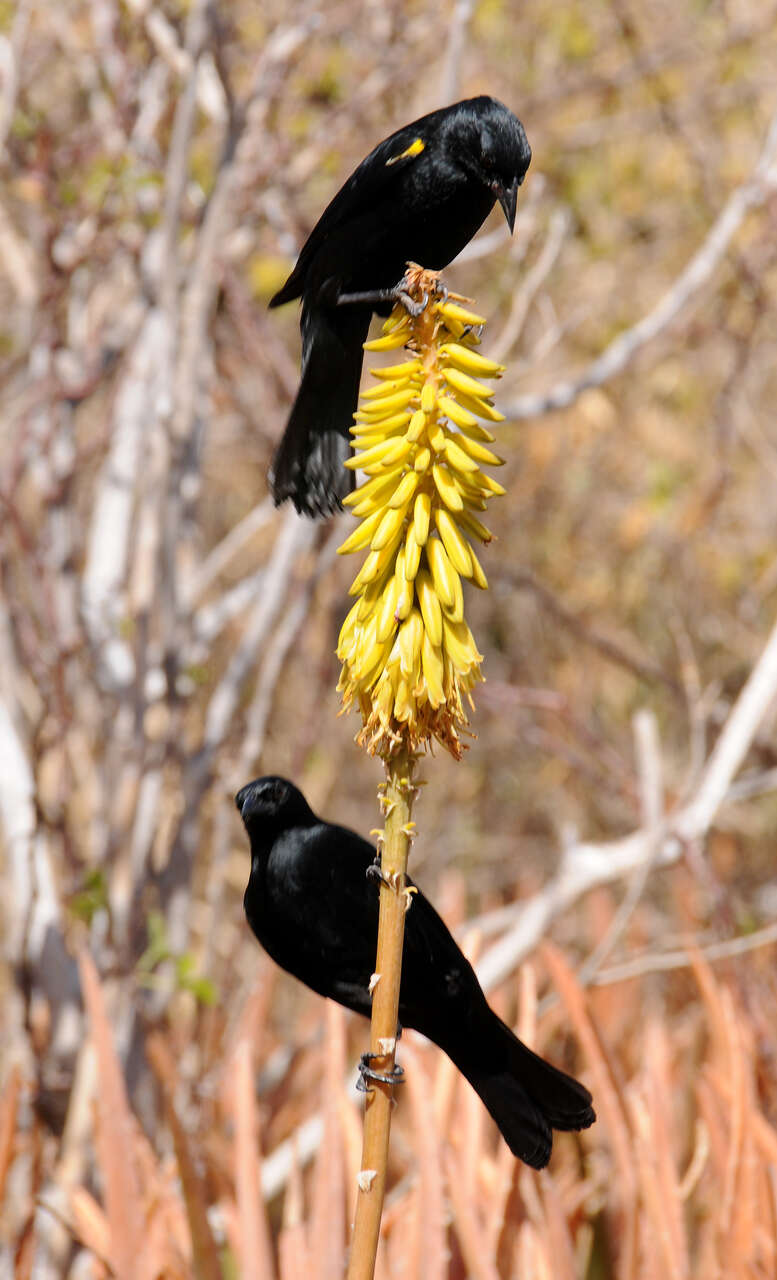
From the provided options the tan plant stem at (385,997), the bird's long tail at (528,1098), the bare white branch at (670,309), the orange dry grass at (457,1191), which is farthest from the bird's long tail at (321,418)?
the bare white branch at (670,309)

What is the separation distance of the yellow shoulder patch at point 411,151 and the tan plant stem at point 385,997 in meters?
0.81

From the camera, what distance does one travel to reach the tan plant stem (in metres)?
1.04

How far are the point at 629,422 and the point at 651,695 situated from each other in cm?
144

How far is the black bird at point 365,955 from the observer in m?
1.29

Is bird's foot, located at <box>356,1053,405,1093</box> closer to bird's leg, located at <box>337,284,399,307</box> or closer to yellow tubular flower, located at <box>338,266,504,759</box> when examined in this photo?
yellow tubular flower, located at <box>338,266,504,759</box>

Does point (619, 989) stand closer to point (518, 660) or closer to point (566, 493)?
point (518, 660)

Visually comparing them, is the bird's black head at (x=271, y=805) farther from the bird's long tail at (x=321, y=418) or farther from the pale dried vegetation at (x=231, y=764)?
the pale dried vegetation at (x=231, y=764)

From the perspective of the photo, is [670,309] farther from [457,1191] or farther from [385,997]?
[385,997]

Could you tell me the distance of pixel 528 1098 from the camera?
1.30 metres

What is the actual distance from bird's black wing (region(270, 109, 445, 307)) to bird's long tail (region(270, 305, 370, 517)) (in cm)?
10

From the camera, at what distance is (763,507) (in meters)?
5.99

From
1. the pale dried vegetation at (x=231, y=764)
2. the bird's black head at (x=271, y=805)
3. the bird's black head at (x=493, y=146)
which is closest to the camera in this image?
the bird's black head at (x=493, y=146)

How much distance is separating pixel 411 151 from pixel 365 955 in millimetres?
941

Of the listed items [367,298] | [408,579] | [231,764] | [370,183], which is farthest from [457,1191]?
[231,764]
